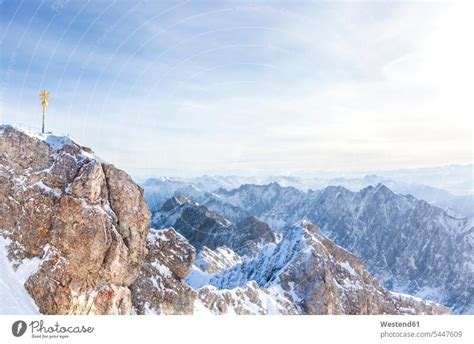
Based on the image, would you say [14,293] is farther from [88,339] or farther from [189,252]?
[189,252]

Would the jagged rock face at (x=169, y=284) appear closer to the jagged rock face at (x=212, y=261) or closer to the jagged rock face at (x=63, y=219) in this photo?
the jagged rock face at (x=63, y=219)

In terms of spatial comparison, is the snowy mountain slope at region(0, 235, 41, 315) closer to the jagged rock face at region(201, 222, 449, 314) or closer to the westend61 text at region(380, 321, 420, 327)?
the westend61 text at region(380, 321, 420, 327)

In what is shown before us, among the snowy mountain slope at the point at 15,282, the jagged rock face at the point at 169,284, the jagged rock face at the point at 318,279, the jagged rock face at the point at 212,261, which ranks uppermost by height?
the snowy mountain slope at the point at 15,282

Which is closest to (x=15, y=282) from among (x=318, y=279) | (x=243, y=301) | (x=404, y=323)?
(x=404, y=323)

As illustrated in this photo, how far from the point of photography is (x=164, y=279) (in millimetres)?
55469

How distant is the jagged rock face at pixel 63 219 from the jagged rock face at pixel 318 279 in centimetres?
6209

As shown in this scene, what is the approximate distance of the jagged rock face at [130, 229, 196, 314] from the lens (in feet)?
168

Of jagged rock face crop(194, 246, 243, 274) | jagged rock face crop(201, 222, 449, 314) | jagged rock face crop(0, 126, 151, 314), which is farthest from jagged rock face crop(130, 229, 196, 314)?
jagged rock face crop(194, 246, 243, 274)

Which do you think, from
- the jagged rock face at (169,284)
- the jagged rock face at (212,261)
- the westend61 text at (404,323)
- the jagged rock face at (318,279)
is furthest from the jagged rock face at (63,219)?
the jagged rock face at (212,261)

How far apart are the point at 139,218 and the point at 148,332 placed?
34636 mm

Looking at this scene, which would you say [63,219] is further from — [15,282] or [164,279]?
[164,279]

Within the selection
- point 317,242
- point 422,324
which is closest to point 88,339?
point 422,324

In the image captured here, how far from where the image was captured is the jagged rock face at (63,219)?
35.2m

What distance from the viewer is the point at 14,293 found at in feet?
101
